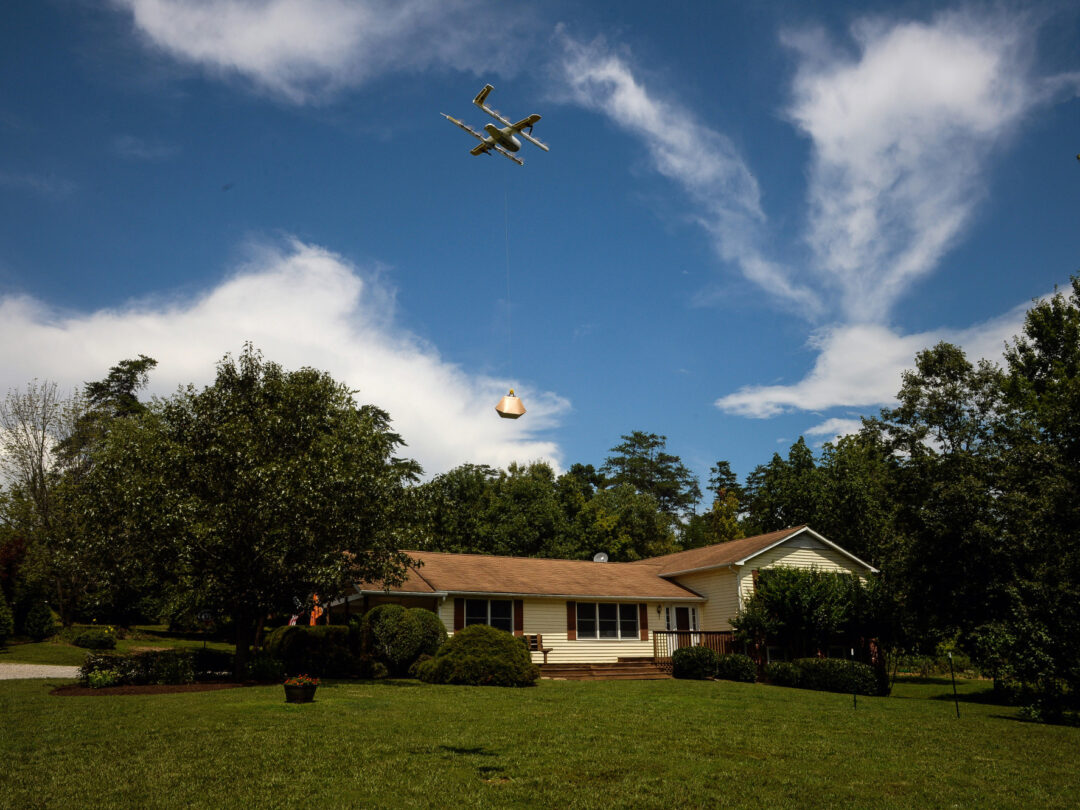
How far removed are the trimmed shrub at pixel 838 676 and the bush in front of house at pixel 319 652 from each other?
13.6m

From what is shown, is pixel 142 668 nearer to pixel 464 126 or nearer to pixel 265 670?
pixel 265 670

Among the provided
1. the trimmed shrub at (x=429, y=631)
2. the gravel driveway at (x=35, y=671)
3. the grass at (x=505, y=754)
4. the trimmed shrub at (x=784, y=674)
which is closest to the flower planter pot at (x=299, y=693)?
the grass at (x=505, y=754)

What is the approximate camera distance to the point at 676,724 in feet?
41.2

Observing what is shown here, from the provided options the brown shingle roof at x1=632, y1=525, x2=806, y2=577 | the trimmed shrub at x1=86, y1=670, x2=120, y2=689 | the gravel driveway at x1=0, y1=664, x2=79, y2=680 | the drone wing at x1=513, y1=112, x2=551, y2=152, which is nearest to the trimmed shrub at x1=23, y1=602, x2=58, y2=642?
the gravel driveway at x1=0, y1=664, x2=79, y2=680

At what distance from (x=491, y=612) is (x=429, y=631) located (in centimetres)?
421

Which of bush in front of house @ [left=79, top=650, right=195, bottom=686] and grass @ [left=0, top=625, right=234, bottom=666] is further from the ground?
bush in front of house @ [left=79, top=650, right=195, bottom=686]

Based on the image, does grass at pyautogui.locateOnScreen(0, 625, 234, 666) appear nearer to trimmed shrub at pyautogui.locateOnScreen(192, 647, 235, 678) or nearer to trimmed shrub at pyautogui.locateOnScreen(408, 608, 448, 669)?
trimmed shrub at pyautogui.locateOnScreen(192, 647, 235, 678)

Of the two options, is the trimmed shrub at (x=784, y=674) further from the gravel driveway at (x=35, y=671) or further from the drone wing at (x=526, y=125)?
the gravel driveway at (x=35, y=671)

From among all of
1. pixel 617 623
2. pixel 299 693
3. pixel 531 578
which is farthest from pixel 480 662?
pixel 617 623

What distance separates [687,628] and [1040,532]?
14.5 m

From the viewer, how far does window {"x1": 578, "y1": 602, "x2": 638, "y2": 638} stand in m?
27.2

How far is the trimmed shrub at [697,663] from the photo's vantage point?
2345 cm

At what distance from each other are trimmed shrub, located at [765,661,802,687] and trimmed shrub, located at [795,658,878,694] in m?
0.26

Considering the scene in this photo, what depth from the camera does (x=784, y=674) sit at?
22625 mm
